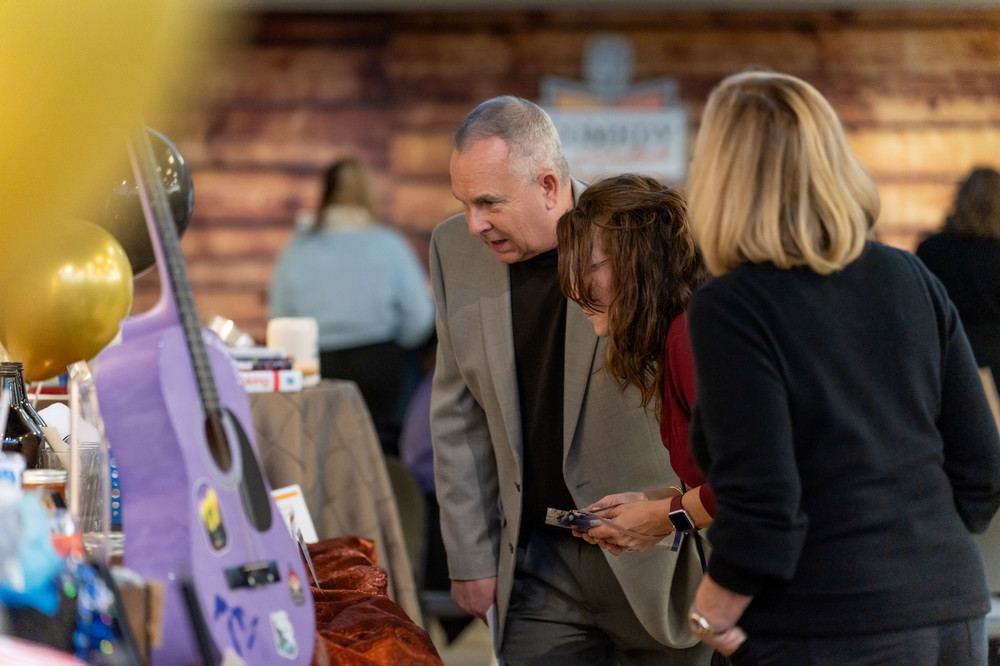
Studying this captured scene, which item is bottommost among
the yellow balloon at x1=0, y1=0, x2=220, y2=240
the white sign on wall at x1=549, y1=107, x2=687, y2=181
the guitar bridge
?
the guitar bridge

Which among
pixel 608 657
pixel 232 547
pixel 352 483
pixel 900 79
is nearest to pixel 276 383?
pixel 352 483

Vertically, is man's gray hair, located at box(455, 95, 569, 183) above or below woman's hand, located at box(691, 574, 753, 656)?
above

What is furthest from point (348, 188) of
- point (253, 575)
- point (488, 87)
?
point (253, 575)

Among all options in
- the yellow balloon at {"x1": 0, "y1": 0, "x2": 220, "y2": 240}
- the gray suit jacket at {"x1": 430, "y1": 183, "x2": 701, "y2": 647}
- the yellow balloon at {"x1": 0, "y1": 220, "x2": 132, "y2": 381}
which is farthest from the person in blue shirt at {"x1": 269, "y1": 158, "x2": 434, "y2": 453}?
the yellow balloon at {"x1": 0, "y1": 0, "x2": 220, "y2": 240}

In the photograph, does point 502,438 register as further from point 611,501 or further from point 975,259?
point 975,259

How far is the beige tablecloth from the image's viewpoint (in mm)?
2471

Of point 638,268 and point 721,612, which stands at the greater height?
point 638,268

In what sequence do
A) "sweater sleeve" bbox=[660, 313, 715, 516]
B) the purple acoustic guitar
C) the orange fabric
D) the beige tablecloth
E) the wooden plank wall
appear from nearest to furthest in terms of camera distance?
the purple acoustic guitar, the orange fabric, "sweater sleeve" bbox=[660, 313, 715, 516], the beige tablecloth, the wooden plank wall

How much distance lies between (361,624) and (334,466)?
3.83ft

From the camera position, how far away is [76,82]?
2.90ft

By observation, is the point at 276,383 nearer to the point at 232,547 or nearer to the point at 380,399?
the point at 232,547

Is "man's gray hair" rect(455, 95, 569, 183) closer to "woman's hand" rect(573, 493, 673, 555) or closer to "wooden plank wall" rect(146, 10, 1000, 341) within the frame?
"woman's hand" rect(573, 493, 673, 555)

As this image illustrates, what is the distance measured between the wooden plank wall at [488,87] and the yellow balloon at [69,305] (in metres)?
4.35

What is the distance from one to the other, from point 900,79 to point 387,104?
9.08 feet
